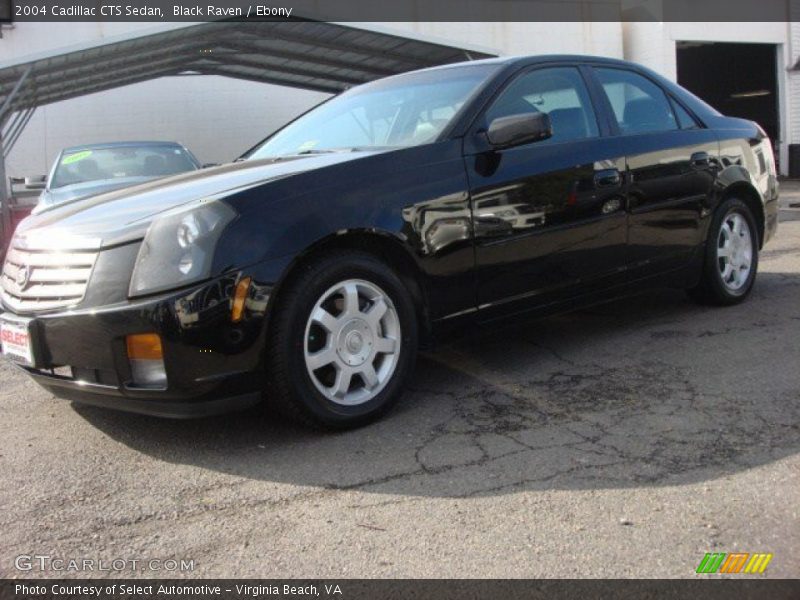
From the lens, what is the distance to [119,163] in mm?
8695

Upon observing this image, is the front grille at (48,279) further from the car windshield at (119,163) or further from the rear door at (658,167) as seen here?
the car windshield at (119,163)

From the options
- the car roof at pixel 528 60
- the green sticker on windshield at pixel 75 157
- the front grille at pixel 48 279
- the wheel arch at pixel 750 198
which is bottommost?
the wheel arch at pixel 750 198

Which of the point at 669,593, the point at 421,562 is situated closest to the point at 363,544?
the point at 421,562

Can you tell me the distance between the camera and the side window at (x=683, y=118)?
197 inches

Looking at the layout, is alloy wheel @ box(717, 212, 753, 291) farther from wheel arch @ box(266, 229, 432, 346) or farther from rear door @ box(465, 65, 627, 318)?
wheel arch @ box(266, 229, 432, 346)

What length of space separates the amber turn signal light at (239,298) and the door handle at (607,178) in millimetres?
2099

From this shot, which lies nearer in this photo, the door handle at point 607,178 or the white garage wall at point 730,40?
the door handle at point 607,178

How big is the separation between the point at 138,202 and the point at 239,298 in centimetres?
80

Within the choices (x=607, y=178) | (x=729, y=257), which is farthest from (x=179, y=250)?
(x=729, y=257)

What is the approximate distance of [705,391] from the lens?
12.3 feet

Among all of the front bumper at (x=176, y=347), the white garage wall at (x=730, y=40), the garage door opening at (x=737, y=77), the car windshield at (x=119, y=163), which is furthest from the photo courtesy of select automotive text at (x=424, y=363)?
the garage door opening at (x=737, y=77)

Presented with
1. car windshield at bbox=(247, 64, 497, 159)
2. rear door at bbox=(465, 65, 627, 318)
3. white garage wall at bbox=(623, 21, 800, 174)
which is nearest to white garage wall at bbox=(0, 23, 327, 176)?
white garage wall at bbox=(623, 21, 800, 174)

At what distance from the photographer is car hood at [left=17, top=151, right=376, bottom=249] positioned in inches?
126

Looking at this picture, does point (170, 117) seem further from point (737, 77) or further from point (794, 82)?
point (737, 77)
